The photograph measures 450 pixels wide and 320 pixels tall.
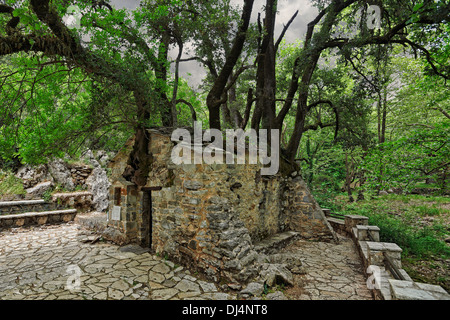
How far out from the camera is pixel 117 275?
4.54 m

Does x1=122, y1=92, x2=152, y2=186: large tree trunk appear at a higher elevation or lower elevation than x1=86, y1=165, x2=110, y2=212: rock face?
higher

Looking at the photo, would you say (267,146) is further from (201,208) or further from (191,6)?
(191,6)

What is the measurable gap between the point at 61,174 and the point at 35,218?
3379 mm

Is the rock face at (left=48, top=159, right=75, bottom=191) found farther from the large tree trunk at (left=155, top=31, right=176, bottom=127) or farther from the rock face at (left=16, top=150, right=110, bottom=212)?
the large tree trunk at (left=155, top=31, right=176, bottom=127)

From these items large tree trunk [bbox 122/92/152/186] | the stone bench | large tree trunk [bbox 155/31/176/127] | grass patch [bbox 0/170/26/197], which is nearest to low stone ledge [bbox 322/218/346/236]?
large tree trunk [bbox 122/92/152/186]

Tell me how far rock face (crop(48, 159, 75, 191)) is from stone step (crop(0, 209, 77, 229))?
7.14 feet

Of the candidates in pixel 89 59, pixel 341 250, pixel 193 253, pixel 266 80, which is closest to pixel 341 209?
pixel 341 250

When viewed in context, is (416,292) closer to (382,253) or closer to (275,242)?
(382,253)

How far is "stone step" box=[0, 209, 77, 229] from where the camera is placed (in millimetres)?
8281

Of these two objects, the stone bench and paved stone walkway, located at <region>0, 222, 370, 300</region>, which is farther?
the stone bench

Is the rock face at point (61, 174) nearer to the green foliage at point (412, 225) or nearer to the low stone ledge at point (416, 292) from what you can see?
the low stone ledge at point (416, 292)

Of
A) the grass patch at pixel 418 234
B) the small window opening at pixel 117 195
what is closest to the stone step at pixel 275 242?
the grass patch at pixel 418 234

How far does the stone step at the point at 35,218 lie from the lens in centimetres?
828

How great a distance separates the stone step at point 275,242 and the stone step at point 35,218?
9005 millimetres
